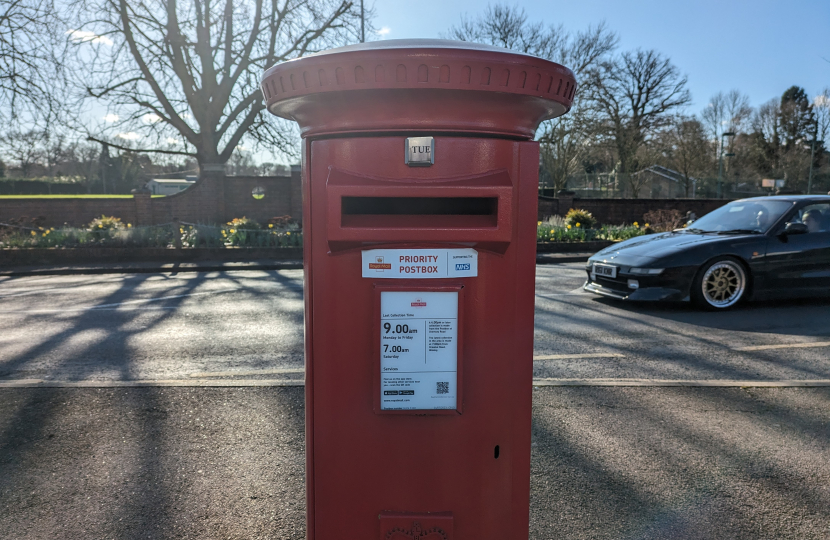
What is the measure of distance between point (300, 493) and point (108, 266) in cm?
1172

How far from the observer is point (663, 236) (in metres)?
8.06

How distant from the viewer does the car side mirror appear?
24.2ft

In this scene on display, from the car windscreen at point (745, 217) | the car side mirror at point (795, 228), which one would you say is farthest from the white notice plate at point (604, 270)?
the car side mirror at point (795, 228)

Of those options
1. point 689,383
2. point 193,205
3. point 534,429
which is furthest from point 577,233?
point 534,429

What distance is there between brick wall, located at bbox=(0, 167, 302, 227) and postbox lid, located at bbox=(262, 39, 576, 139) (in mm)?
19203

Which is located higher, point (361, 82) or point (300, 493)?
point (361, 82)

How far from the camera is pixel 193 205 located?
20344mm

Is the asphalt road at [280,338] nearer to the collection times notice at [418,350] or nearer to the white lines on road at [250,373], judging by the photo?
the white lines on road at [250,373]

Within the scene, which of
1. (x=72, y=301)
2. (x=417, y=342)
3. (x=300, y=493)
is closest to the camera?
(x=417, y=342)

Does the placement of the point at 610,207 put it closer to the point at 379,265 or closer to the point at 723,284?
the point at 723,284

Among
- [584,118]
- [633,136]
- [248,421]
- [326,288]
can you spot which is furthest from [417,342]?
[633,136]

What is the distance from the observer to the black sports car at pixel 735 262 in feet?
23.6

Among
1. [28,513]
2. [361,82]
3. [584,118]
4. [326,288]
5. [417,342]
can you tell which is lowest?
[28,513]

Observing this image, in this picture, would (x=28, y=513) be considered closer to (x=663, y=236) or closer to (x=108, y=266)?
(x=663, y=236)
